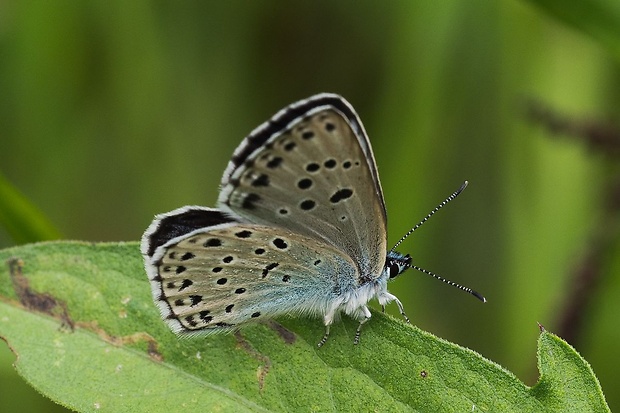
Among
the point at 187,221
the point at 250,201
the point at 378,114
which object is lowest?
the point at 187,221

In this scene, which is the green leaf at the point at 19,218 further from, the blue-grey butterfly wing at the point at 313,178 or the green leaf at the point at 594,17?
the green leaf at the point at 594,17

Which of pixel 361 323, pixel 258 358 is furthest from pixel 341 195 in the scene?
pixel 258 358

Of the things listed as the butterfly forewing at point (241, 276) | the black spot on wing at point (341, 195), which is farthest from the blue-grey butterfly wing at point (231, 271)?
the black spot on wing at point (341, 195)

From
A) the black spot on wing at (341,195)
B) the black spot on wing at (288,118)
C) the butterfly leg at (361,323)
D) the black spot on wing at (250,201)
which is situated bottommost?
the butterfly leg at (361,323)

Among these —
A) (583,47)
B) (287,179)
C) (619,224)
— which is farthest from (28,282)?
(583,47)

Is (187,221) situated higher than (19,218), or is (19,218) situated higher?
(187,221)

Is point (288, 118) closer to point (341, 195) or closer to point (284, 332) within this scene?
point (341, 195)

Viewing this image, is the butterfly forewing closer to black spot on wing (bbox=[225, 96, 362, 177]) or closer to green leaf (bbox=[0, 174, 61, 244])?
A: black spot on wing (bbox=[225, 96, 362, 177])
